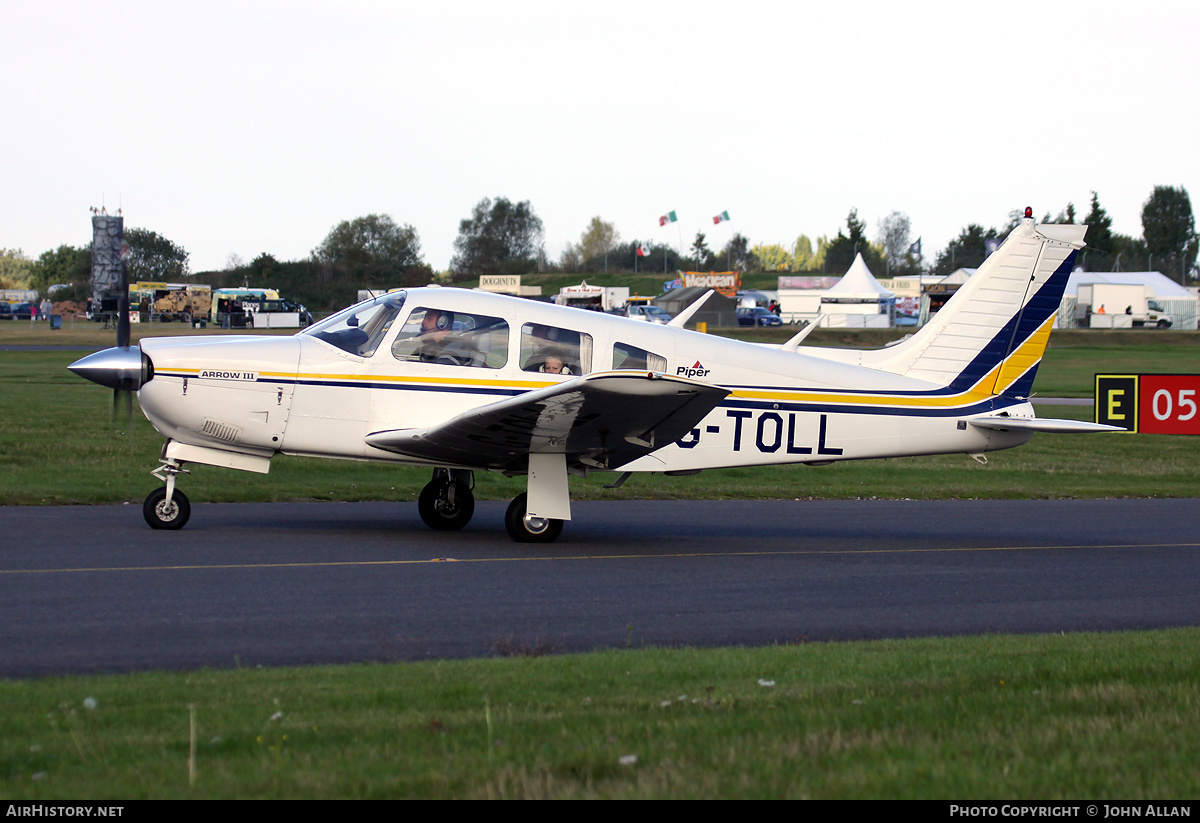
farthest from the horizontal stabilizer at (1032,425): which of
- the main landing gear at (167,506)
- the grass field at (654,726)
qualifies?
the main landing gear at (167,506)

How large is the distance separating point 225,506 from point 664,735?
32.7 feet

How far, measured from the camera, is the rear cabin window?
36.6 ft

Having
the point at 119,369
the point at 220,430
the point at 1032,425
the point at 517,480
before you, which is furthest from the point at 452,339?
the point at 517,480

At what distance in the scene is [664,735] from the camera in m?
4.50

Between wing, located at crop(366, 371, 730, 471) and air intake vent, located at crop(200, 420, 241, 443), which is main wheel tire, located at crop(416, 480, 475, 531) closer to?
wing, located at crop(366, 371, 730, 471)

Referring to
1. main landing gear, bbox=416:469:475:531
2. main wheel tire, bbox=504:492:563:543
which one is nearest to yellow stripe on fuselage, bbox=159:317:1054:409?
main wheel tire, bbox=504:492:563:543

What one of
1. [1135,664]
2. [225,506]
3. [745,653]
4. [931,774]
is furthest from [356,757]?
[225,506]

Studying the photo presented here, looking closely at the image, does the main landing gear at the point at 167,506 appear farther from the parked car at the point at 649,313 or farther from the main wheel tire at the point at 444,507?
the parked car at the point at 649,313

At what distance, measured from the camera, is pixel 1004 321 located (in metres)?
12.5

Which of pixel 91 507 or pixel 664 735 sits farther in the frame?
pixel 91 507

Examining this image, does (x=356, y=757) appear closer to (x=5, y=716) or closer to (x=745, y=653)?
(x=5, y=716)

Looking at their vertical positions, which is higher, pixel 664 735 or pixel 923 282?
pixel 923 282

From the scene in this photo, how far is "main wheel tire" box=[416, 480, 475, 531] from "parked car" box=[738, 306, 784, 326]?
2755 inches

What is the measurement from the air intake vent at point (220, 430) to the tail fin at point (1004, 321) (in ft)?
23.3
